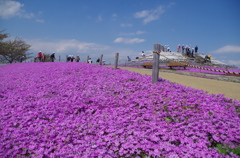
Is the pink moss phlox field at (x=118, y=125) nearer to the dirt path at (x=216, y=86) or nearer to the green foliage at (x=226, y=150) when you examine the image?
the green foliage at (x=226, y=150)

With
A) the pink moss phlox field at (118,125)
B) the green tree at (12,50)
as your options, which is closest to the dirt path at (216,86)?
the pink moss phlox field at (118,125)

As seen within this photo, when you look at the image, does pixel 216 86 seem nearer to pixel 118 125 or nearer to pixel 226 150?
pixel 226 150

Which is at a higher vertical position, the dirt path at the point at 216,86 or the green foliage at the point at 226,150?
the dirt path at the point at 216,86

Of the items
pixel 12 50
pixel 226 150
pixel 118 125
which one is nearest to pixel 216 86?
pixel 226 150

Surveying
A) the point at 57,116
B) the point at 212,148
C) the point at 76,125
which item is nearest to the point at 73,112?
the point at 57,116

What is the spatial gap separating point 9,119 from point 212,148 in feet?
20.1

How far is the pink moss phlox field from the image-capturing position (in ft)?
14.1

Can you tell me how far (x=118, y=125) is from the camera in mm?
5402

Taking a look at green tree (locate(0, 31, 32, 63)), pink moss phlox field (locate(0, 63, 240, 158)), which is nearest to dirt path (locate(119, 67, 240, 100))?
pink moss phlox field (locate(0, 63, 240, 158))

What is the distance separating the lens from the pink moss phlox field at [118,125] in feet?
14.1

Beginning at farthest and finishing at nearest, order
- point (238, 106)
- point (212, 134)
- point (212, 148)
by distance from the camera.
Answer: point (238, 106), point (212, 134), point (212, 148)

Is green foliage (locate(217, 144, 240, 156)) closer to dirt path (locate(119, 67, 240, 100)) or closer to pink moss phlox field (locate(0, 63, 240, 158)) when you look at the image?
pink moss phlox field (locate(0, 63, 240, 158))

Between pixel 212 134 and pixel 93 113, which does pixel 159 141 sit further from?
pixel 93 113

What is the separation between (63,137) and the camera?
15.6ft
